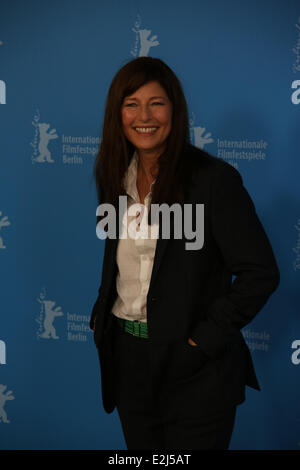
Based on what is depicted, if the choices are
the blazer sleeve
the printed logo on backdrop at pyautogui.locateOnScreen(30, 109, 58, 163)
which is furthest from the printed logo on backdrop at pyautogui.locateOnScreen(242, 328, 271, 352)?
the printed logo on backdrop at pyautogui.locateOnScreen(30, 109, 58, 163)

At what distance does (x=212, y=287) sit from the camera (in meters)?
1.43

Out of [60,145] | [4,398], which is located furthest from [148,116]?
[4,398]

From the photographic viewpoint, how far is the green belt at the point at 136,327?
1464 millimetres

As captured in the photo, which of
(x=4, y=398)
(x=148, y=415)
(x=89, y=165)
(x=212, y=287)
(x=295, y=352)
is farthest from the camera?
(x=4, y=398)

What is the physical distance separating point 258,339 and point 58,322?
1083mm

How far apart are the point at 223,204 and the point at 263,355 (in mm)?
1250

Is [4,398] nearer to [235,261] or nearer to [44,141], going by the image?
[44,141]

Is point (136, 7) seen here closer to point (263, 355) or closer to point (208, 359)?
point (208, 359)

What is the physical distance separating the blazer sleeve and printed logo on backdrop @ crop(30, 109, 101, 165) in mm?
1135

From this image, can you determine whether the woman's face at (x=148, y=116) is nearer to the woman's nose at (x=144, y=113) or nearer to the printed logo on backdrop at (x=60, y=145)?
the woman's nose at (x=144, y=113)

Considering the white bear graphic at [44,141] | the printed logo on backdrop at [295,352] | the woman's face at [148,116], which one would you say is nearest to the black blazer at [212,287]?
the woman's face at [148,116]
